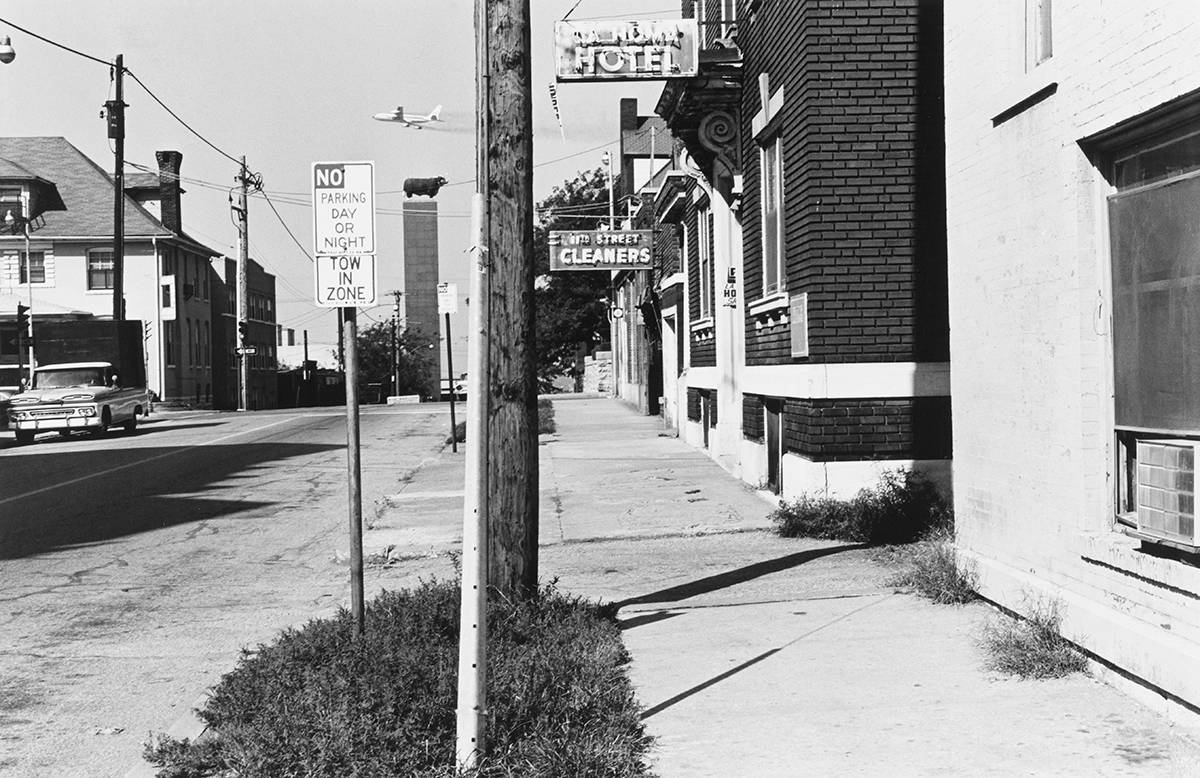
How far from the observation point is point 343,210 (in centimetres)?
689

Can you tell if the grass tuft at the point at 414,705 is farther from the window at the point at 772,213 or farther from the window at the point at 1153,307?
the window at the point at 772,213

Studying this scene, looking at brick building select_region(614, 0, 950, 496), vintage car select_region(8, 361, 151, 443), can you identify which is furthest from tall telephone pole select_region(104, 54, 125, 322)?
brick building select_region(614, 0, 950, 496)

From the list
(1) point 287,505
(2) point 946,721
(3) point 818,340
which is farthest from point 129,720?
(1) point 287,505

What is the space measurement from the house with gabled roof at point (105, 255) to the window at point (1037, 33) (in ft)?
167

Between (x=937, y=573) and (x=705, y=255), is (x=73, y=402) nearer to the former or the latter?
(x=705, y=255)

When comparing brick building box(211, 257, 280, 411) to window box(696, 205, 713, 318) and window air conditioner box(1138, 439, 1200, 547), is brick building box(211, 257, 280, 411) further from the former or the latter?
window air conditioner box(1138, 439, 1200, 547)

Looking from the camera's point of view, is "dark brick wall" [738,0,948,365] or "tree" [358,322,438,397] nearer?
"dark brick wall" [738,0,948,365]

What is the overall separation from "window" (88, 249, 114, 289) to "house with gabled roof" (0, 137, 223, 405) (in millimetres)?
43

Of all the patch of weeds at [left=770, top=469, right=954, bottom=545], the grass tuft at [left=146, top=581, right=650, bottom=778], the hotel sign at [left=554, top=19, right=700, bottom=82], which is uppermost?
the hotel sign at [left=554, top=19, right=700, bottom=82]

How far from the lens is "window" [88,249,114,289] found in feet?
182

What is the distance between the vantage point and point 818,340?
11.6m

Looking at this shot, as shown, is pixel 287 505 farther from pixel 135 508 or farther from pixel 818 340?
pixel 818 340

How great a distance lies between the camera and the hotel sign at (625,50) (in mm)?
13914

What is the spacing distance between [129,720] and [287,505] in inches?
364
